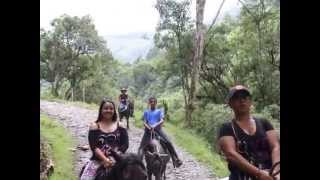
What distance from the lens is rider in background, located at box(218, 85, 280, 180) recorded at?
18.5 feet

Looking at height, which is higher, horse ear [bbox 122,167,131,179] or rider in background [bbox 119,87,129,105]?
rider in background [bbox 119,87,129,105]

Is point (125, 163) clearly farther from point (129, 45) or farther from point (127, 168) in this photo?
point (129, 45)

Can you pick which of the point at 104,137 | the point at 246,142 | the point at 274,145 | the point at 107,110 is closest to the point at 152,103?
the point at 107,110

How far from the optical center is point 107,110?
18.5 ft

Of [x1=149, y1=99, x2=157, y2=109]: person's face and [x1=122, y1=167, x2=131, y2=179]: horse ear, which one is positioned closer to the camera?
[x1=122, y1=167, x2=131, y2=179]: horse ear

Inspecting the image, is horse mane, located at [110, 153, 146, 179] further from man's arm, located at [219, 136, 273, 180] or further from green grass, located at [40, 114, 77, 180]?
man's arm, located at [219, 136, 273, 180]

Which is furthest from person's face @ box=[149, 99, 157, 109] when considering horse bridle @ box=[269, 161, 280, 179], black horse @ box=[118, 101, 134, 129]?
horse bridle @ box=[269, 161, 280, 179]

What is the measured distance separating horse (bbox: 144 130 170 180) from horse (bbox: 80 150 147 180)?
12 centimetres

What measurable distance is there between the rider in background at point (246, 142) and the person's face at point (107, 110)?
3.08 ft

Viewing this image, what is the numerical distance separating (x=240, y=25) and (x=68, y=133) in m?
1.73

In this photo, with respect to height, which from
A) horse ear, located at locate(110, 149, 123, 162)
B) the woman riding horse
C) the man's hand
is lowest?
the man's hand

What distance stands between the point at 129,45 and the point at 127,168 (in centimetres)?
108
